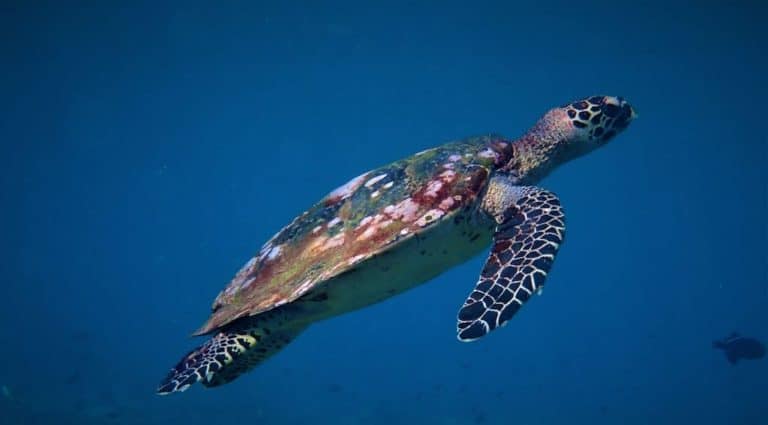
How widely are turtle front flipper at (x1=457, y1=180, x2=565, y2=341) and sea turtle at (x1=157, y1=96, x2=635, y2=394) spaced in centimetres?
1

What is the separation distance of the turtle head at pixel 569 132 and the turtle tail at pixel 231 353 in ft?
11.7

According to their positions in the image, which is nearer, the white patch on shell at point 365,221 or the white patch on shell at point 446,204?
the white patch on shell at point 446,204

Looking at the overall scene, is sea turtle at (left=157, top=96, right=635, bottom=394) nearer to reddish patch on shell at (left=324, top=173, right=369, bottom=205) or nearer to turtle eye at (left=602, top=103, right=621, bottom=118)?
reddish patch on shell at (left=324, top=173, right=369, bottom=205)

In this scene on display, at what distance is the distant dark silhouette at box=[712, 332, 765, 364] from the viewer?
13281 mm

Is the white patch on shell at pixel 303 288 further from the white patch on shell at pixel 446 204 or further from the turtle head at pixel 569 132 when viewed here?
the turtle head at pixel 569 132

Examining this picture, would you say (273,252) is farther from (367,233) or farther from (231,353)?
(367,233)

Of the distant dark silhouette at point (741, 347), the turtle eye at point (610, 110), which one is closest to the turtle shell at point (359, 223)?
the turtle eye at point (610, 110)

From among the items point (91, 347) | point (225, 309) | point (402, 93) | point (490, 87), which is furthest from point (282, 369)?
point (225, 309)

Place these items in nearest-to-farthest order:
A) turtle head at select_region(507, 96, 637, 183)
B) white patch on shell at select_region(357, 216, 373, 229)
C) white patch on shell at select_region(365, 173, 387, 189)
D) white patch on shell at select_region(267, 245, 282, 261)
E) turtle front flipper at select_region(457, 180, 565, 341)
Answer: turtle front flipper at select_region(457, 180, 565, 341)
white patch on shell at select_region(357, 216, 373, 229)
white patch on shell at select_region(267, 245, 282, 261)
white patch on shell at select_region(365, 173, 387, 189)
turtle head at select_region(507, 96, 637, 183)

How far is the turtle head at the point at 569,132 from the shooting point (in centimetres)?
625

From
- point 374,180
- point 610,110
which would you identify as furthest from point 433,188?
point 610,110

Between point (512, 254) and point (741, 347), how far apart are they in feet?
43.5

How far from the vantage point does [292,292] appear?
4.48m

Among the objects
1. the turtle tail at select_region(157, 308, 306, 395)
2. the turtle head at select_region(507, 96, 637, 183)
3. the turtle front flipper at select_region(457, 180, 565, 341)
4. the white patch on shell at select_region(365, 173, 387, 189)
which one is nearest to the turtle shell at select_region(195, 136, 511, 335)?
the white patch on shell at select_region(365, 173, 387, 189)
